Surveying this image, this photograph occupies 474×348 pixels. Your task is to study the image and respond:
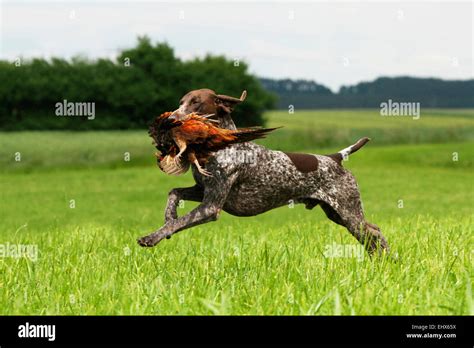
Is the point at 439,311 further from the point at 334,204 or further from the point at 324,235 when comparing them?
the point at 324,235

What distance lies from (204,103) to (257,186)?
3.70 feet

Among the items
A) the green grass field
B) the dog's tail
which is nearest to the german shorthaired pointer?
the dog's tail

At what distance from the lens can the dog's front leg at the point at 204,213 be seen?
6.14 metres

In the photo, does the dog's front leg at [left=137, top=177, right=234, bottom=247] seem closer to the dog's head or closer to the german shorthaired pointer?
the german shorthaired pointer

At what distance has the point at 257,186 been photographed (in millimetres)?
6730

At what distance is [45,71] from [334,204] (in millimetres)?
32931

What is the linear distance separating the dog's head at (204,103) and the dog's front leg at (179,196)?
892 millimetres

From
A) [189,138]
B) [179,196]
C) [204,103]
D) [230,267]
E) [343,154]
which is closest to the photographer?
[189,138]

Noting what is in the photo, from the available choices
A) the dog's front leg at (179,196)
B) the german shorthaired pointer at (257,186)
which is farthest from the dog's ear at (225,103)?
the dog's front leg at (179,196)

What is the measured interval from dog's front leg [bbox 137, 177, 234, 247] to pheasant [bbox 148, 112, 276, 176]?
0.22 meters

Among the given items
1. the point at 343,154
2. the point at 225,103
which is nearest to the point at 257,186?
the point at 225,103

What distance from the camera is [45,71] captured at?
3666cm

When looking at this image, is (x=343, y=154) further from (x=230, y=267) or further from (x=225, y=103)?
(x=230, y=267)
